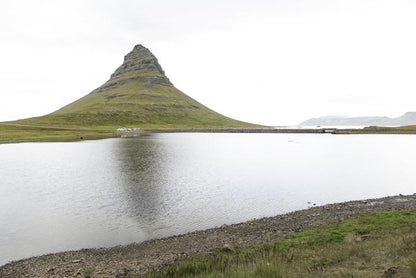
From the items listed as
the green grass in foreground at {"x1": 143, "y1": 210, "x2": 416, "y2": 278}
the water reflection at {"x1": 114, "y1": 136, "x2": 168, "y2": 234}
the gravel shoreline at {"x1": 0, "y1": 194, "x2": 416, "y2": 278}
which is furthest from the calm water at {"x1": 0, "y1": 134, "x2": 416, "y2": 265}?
the green grass in foreground at {"x1": 143, "y1": 210, "x2": 416, "y2": 278}

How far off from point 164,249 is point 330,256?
1159 cm

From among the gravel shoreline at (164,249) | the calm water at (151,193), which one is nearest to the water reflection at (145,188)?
the calm water at (151,193)

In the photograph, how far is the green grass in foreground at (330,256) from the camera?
11.6 meters

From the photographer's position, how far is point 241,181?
4728 centimetres

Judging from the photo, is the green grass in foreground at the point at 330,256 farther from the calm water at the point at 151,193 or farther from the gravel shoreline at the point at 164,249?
the calm water at the point at 151,193

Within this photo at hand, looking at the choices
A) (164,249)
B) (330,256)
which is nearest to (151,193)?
(164,249)

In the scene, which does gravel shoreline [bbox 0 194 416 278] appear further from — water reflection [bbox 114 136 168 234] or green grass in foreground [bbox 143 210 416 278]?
water reflection [bbox 114 136 168 234]

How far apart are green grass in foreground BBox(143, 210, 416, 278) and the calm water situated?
10.2 meters

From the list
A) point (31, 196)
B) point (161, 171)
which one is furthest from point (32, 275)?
point (161, 171)

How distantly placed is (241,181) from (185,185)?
9.80 metres

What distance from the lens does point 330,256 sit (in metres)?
14.1

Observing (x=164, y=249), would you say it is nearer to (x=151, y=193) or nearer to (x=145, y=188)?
(x=151, y=193)

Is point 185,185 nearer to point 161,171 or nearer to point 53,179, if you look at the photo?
point 161,171

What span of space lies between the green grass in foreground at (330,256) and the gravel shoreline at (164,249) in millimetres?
2350
